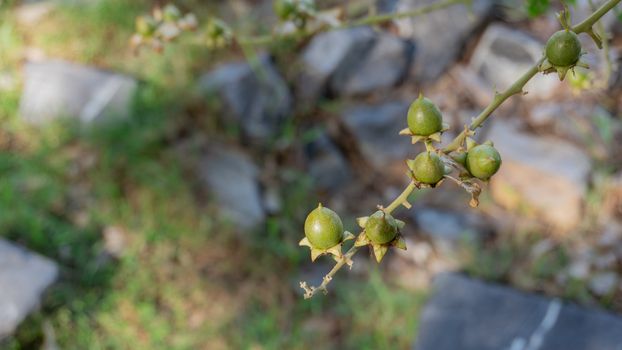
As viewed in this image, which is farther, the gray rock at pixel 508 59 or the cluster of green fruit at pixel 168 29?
the gray rock at pixel 508 59

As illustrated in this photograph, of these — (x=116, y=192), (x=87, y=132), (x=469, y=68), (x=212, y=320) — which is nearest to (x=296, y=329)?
(x=212, y=320)

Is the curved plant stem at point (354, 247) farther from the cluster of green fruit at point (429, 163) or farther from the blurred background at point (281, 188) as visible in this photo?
the blurred background at point (281, 188)

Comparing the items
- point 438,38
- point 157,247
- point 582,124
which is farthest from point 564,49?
point 438,38

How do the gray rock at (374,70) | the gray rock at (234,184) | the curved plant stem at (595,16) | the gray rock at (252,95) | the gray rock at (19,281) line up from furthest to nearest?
the gray rock at (374,70) < the gray rock at (252,95) < the gray rock at (234,184) < the gray rock at (19,281) < the curved plant stem at (595,16)

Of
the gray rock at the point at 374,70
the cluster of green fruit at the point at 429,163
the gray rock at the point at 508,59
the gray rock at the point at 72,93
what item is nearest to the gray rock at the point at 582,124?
the gray rock at the point at 508,59

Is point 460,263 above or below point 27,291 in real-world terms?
below

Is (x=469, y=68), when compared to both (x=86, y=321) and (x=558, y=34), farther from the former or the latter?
(x=558, y=34)

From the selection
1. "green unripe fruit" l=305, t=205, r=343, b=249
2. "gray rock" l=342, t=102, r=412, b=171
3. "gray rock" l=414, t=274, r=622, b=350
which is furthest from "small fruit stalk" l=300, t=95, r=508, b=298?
"gray rock" l=342, t=102, r=412, b=171
